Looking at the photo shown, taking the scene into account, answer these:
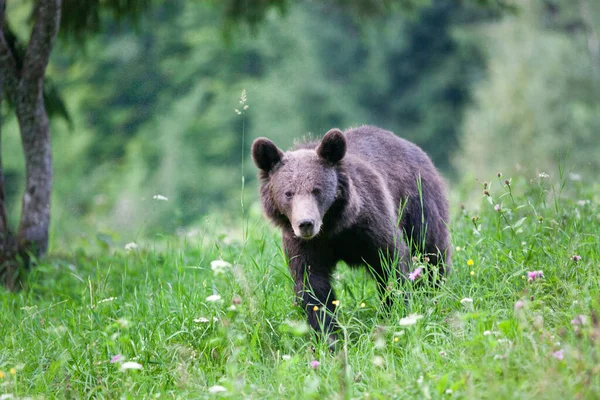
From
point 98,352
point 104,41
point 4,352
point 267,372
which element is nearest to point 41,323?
point 4,352

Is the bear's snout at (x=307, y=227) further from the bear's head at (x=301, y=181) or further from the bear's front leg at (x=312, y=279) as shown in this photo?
the bear's front leg at (x=312, y=279)

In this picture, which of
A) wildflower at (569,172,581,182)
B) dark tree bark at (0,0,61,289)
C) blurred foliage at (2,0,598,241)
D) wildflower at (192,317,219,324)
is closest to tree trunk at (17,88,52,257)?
dark tree bark at (0,0,61,289)

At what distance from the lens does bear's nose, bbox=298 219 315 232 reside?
460 cm

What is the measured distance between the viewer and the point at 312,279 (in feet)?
16.4

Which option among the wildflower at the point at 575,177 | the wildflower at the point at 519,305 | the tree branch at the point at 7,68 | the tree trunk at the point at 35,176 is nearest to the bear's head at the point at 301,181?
the wildflower at the point at 519,305

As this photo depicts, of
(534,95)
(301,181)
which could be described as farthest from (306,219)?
(534,95)

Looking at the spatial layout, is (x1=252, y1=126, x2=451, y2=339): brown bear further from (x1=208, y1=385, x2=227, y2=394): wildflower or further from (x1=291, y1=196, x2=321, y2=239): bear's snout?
(x1=208, y1=385, x2=227, y2=394): wildflower

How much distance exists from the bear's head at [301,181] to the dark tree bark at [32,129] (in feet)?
8.60

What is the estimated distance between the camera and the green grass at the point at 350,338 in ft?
11.8

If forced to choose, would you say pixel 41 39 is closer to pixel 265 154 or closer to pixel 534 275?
pixel 265 154

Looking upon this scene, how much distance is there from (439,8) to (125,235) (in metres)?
30.0

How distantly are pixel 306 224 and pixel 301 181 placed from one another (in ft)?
1.37

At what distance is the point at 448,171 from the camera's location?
32750 millimetres

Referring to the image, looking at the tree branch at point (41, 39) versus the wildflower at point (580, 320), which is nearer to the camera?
the wildflower at point (580, 320)
